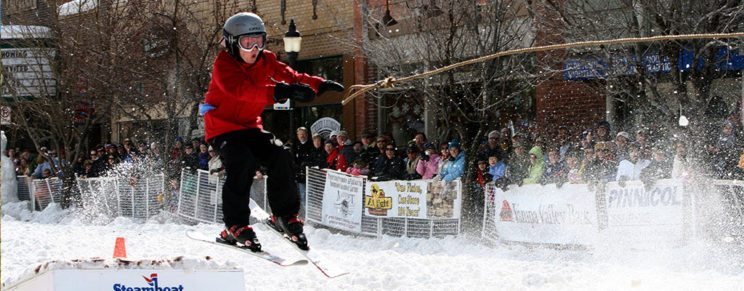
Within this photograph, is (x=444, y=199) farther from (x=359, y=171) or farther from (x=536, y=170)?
(x=359, y=171)

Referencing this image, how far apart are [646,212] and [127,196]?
442 inches

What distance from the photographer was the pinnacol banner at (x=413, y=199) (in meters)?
13.4

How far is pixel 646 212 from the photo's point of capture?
35.4 ft

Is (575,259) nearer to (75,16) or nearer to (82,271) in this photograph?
(82,271)

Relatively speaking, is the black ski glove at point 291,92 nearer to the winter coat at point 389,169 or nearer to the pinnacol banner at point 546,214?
the pinnacol banner at point 546,214

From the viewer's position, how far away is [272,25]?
23.5 m

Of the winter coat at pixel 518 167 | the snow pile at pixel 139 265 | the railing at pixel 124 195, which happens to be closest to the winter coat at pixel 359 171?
the winter coat at pixel 518 167

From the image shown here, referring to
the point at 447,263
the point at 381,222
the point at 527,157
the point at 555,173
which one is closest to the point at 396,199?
the point at 381,222

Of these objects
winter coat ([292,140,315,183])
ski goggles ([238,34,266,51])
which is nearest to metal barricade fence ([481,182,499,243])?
winter coat ([292,140,315,183])

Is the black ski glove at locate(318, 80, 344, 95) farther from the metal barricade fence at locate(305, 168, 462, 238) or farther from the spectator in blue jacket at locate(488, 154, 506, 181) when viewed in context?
the metal barricade fence at locate(305, 168, 462, 238)

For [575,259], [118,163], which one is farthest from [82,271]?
[118,163]

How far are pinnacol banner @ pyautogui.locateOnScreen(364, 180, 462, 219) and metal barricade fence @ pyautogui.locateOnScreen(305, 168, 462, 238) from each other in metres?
0.08

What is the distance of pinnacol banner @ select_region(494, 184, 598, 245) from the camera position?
37.4 feet

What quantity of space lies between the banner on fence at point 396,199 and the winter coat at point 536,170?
1670mm
